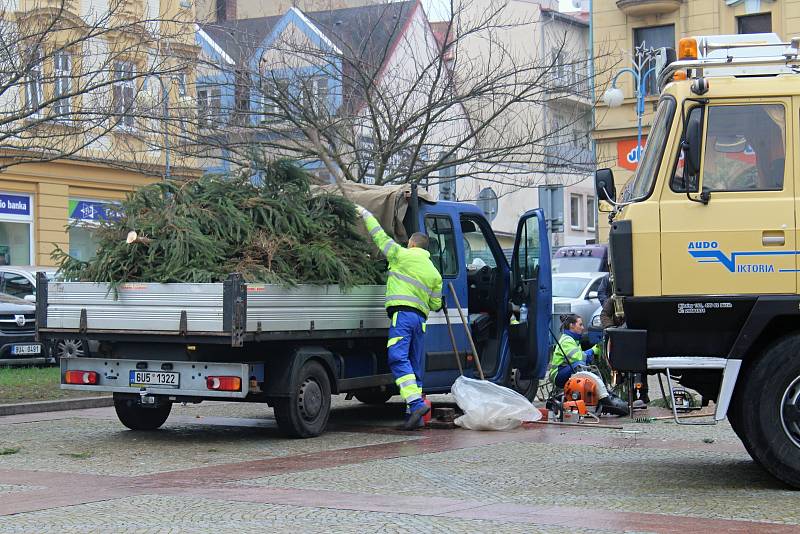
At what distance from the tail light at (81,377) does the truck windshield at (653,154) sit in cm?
519

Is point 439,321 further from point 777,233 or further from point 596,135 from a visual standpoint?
point 596,135

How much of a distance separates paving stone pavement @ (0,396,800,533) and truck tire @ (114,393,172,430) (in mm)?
143

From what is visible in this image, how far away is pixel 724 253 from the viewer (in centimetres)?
832

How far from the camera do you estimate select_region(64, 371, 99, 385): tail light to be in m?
11.2

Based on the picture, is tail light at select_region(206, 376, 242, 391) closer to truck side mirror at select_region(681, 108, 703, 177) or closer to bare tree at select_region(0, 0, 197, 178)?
truck side mirror at select_region(681, 108, 703, 177)

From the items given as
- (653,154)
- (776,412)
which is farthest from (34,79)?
(776,412)

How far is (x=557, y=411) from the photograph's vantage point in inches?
503

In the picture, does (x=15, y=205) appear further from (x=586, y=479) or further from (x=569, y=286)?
(x=586, y=479)

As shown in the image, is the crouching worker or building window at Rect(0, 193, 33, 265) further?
building window at Rect(0, 193, 33, 265)

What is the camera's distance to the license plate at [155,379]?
10.9 meters

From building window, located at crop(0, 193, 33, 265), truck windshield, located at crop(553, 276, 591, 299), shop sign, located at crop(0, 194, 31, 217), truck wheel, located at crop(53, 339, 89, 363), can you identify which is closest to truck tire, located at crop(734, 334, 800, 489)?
truck wheel, located at crop(53, 339, 89, 363)

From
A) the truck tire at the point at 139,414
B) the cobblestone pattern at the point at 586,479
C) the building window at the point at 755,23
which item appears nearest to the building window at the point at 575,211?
the building window at the point at 755,23

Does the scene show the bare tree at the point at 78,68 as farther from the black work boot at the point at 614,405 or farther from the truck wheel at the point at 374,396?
the black work boot at the point at 614,405

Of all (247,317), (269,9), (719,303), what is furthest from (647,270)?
(269,9)
